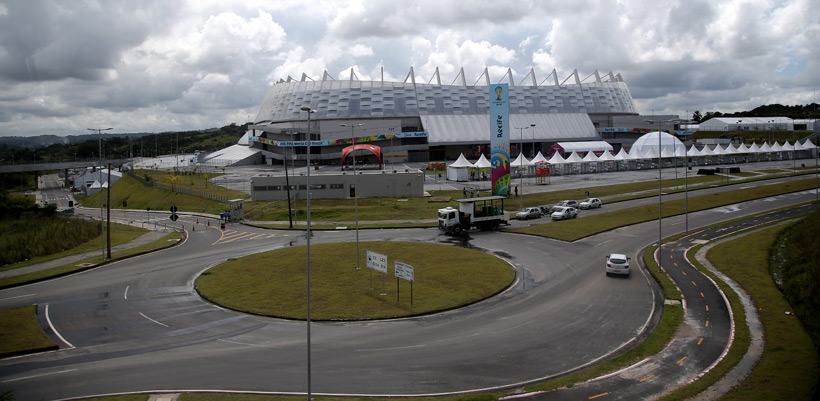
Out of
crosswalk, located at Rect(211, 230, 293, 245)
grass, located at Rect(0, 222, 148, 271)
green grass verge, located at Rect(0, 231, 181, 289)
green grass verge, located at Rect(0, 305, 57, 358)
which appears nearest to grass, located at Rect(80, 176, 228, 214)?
grass, located at Rect(0, 222, 148, 271)

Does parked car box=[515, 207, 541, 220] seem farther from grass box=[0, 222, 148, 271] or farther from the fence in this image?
the fence

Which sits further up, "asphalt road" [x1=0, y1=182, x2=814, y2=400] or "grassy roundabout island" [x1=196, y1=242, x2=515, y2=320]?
"grassy roundabout island" [x1=196, y1=242, x2=515, y2=320]

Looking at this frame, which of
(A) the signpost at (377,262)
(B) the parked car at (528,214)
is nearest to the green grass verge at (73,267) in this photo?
(A) the signpost at (377,262)

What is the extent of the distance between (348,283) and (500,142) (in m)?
37.9

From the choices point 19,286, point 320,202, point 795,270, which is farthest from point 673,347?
point 320,202

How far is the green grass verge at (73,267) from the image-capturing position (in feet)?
112

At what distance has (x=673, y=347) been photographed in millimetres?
20906

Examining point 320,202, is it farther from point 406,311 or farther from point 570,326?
point 570,326

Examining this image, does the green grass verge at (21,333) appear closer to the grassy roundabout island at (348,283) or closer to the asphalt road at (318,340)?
the asphalt road at (318,340)

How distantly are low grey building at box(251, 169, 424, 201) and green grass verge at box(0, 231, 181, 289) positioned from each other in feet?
67.3

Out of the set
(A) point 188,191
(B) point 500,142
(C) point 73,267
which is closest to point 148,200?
(A) point 188,191

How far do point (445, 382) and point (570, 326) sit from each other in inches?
321

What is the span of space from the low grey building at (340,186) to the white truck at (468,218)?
23283mm

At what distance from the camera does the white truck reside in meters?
47.2
